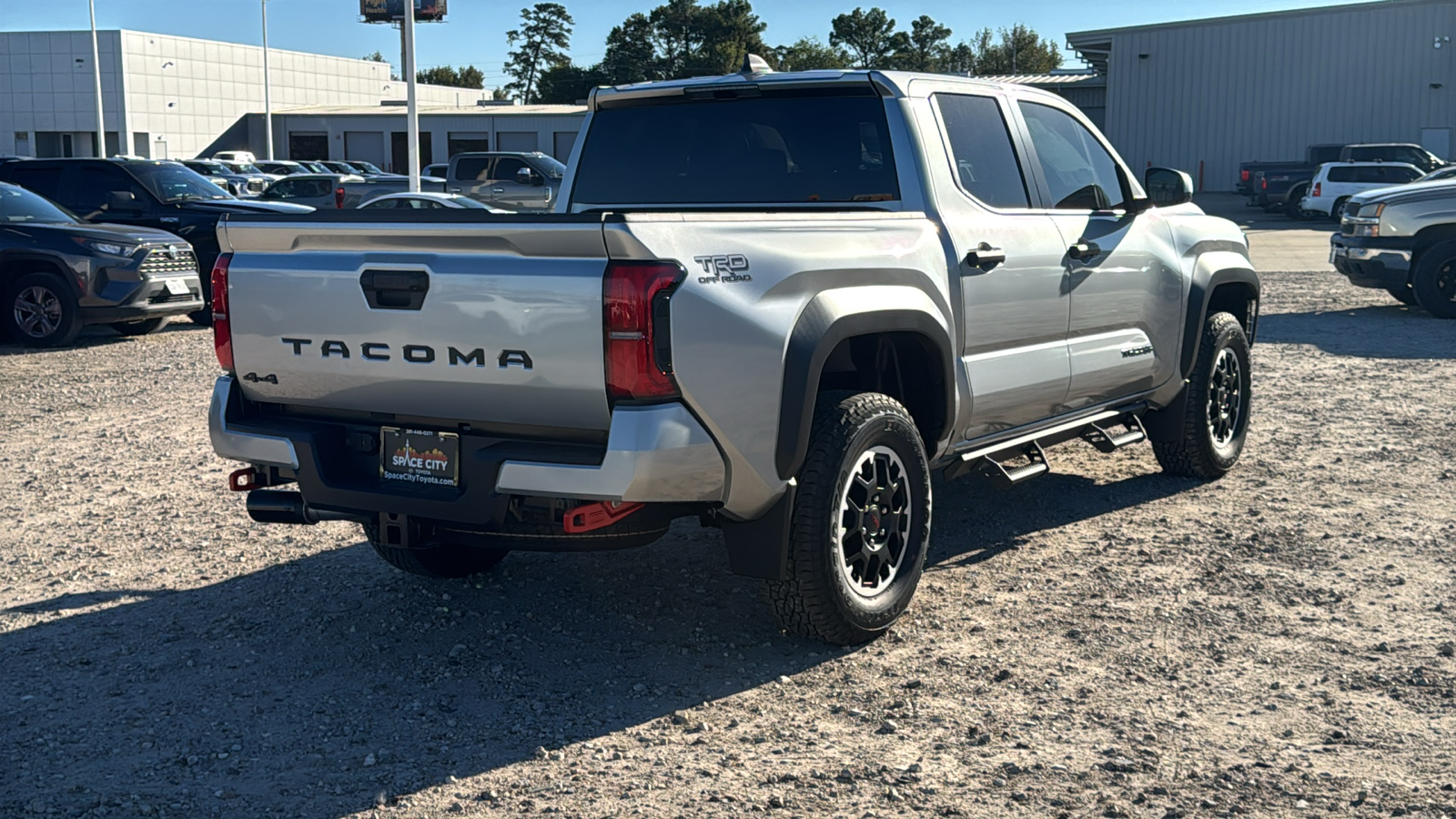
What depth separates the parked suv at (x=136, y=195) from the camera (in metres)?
15.3

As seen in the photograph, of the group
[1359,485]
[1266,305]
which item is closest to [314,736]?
[1359,485]

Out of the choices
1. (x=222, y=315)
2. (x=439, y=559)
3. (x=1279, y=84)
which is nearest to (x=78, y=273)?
(x=439, y=559)

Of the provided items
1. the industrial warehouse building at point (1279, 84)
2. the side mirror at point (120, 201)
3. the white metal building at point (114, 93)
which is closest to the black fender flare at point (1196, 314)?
the side mirror at point (120, 201)

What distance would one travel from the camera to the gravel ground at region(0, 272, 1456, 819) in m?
3.79

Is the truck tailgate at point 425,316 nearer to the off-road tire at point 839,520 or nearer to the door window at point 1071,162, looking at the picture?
the off-road tire at point 839,520

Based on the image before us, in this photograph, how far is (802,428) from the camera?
14.6ft

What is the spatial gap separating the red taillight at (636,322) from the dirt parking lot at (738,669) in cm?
108

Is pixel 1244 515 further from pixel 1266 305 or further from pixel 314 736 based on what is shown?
pixel 1266 305

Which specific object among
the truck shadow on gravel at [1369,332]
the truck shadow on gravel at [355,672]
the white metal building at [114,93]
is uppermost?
the white metal building at [114,93]

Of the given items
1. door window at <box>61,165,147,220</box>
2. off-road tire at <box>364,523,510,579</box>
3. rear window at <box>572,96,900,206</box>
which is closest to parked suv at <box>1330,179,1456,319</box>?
rear window at <box>572,96,900,206</box>

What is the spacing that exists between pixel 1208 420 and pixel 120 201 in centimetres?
1218

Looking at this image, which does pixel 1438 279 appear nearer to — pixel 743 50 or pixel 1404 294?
pixel 1404 294

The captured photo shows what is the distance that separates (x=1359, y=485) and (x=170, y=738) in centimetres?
597

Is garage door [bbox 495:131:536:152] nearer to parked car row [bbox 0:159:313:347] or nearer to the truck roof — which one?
parked car row [bbox 0:159:313:347]
